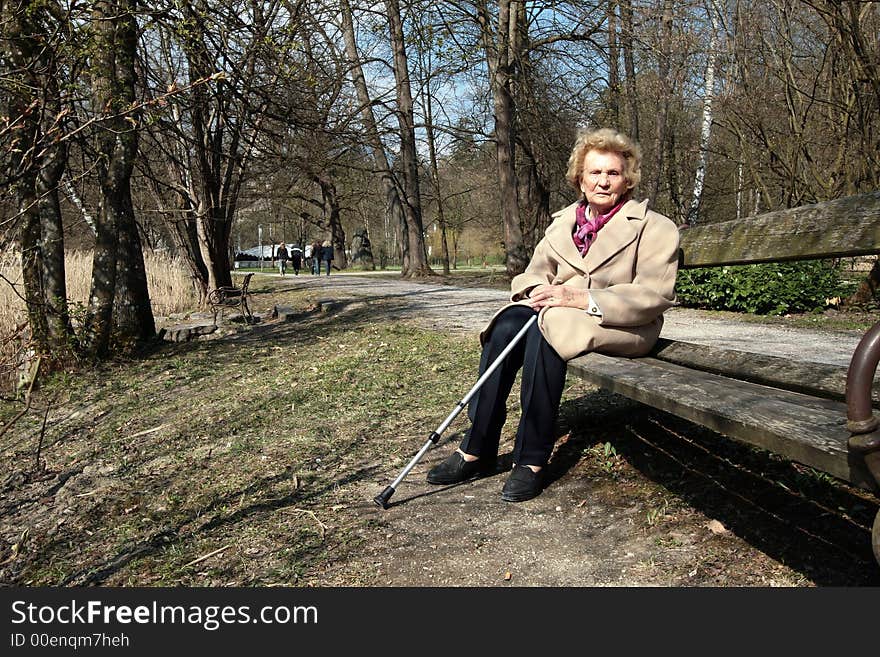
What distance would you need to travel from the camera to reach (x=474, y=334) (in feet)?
25.0

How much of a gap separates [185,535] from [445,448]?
4.71ft

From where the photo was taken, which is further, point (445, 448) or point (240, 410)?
point (240, 410)

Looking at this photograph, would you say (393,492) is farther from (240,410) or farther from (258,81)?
(258,81)

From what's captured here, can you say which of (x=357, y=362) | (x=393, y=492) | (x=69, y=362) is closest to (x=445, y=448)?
(x=393, y=492)

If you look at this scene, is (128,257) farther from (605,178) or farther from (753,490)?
(753,490)

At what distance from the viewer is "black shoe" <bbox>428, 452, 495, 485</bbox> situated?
11.4 feet

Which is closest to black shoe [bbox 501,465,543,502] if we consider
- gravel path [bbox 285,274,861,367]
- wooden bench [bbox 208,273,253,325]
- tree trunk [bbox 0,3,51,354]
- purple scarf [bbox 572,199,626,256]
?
purple scarf [bbox 572,199,626,256]

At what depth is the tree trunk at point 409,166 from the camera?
1931 cm

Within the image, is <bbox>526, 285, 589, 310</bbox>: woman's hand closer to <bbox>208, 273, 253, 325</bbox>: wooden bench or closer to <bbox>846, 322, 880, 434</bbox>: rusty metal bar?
<bbox>846, 322, 880, 434</bbox>: rusty metal bar

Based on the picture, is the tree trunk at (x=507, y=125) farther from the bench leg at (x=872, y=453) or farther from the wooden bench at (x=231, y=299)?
the bench leg at (x=872, y=453)

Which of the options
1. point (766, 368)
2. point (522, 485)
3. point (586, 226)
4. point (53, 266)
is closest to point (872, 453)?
point (766, 368)

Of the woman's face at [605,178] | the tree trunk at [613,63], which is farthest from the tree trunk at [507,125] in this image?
the woman's face at [605,178]

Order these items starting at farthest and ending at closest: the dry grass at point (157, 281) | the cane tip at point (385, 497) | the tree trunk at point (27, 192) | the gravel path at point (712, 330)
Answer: the dry grass at point (157, 281) → the gravel path at point (712, 330) → the tree trunk at point (27, 192) → the cane tip at point (385, 497)

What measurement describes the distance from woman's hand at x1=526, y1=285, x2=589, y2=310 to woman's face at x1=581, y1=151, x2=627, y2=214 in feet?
1.71
